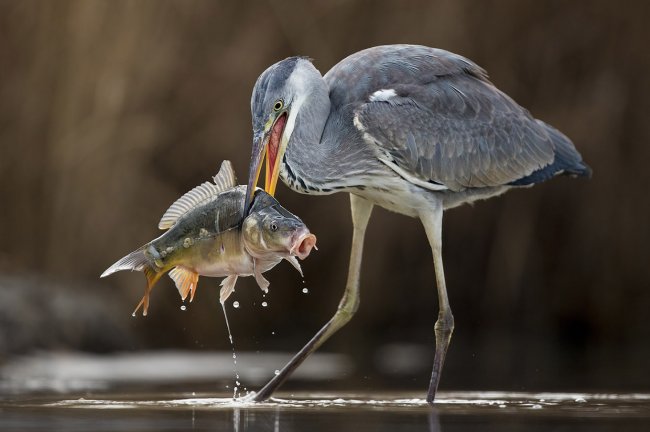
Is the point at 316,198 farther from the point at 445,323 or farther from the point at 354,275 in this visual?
the point at 445,323

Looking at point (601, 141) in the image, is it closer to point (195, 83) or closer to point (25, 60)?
point (195, 83)

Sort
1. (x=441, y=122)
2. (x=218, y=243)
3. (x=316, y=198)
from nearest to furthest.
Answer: (x=218, y=243), (x=441, y=122), (x=316, y=198)

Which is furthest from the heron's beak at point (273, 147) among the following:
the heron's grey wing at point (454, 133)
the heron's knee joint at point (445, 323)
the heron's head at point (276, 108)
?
the heron's knee joint at point (445, 323)

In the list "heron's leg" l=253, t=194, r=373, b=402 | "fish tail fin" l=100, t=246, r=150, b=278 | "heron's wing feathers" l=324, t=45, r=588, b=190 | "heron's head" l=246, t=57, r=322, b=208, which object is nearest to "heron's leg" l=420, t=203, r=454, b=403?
"heron's wing feathers" l=324, t=45, r=588, b=190

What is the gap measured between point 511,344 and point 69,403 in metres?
5.23

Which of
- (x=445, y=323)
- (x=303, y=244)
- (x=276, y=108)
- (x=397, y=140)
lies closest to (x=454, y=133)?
(x=397, y=140)

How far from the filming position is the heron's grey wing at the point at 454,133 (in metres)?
8.98

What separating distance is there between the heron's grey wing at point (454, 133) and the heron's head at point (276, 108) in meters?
0.45

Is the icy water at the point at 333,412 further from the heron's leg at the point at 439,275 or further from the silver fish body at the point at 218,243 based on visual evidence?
the silver fish body at the point at 218,243

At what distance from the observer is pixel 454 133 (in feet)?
31.1

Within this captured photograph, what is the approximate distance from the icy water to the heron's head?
50.7 inches

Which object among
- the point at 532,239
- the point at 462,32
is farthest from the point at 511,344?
the point at 462,32

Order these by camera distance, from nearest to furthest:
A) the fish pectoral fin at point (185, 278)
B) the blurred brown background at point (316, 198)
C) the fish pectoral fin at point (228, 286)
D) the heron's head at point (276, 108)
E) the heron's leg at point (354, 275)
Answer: the fish pectoral fin at point (185, 278), the fish pectoral fin at point (228, 286), the heron's head at point (276, 108), the heron's leg at point (354, 275), the blurred brown background at point (316, 198)

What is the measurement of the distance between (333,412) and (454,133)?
2.43m
